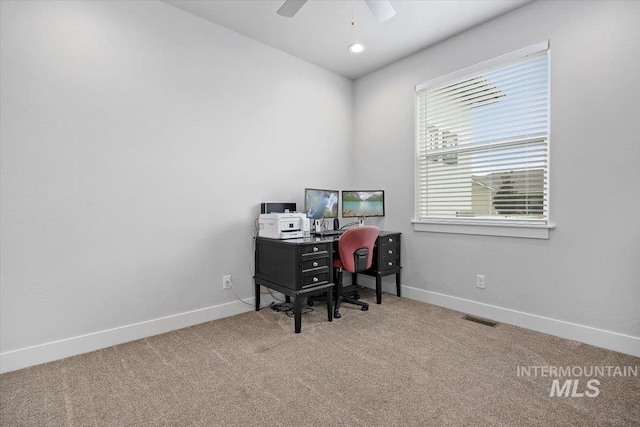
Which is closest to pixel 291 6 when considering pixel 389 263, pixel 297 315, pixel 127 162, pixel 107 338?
pixel 127 162

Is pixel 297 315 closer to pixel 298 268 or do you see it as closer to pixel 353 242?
pixel 298 268

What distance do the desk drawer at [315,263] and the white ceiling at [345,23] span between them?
2.17m

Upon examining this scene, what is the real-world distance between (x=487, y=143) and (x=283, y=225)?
2.08m

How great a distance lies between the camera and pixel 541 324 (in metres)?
2.63

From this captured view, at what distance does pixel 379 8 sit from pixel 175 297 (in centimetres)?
274

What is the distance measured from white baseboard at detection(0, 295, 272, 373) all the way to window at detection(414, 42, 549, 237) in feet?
7.77

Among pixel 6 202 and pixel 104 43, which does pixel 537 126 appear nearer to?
pixel 104 43

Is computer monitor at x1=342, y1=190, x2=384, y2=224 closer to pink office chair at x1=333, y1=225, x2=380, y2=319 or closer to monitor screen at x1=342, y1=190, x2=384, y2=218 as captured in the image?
monitor screen at x1=342, y1=190, x2=384, y2=218

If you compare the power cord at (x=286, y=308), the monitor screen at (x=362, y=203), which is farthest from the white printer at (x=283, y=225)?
the power cord at (x=286, y=308)

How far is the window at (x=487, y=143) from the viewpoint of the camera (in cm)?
268

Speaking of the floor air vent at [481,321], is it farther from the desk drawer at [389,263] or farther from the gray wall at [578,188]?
the desk drawer at [389,263]

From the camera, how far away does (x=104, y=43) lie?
238 cm

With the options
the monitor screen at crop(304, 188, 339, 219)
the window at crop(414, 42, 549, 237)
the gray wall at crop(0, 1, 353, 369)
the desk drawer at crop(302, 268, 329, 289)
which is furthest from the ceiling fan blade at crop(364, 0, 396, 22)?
the desk drawer at crop(302, 268, 329, 289)

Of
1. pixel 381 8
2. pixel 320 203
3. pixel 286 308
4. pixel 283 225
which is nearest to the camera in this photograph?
pixel 381 8
